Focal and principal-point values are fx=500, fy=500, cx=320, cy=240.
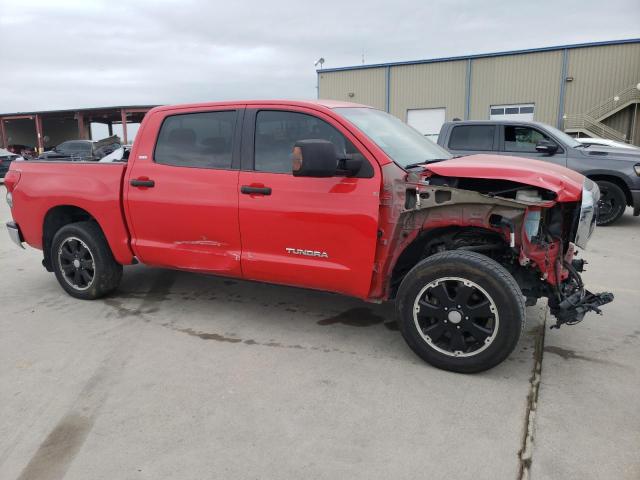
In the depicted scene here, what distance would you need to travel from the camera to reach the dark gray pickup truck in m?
8.08

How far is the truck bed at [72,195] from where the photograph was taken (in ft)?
14.6

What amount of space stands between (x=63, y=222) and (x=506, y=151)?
22.6ft

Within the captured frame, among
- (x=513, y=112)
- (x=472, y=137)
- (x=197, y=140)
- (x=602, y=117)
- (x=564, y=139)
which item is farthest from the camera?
(x=513, y=112)

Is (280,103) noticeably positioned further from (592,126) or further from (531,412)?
(592,126)

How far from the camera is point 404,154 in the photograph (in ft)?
12.3

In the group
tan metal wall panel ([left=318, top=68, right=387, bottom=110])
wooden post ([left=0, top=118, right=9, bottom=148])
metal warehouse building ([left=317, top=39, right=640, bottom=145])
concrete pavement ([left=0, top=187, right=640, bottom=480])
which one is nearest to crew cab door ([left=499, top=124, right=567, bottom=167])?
concrete pavement ([left=0, top=187, right=640, bottom=480])

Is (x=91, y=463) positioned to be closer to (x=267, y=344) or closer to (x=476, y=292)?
(x=267, y=344)

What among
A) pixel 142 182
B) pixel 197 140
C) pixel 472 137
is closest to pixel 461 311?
pixel 197 140

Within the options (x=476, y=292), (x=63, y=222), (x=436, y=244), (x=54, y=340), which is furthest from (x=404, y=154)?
(x=63, y=222)

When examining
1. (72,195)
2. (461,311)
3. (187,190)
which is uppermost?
(187,190)

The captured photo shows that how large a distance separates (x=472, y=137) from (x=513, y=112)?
2007cm

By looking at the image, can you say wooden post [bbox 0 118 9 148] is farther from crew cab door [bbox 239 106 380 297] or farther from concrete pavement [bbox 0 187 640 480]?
crew cab door [bbox 239 106 380 297]

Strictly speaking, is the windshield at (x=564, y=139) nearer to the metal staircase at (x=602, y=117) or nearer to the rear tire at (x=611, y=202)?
the rear tire at (x=611, y=202)

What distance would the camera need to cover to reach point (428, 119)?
28.6 m
